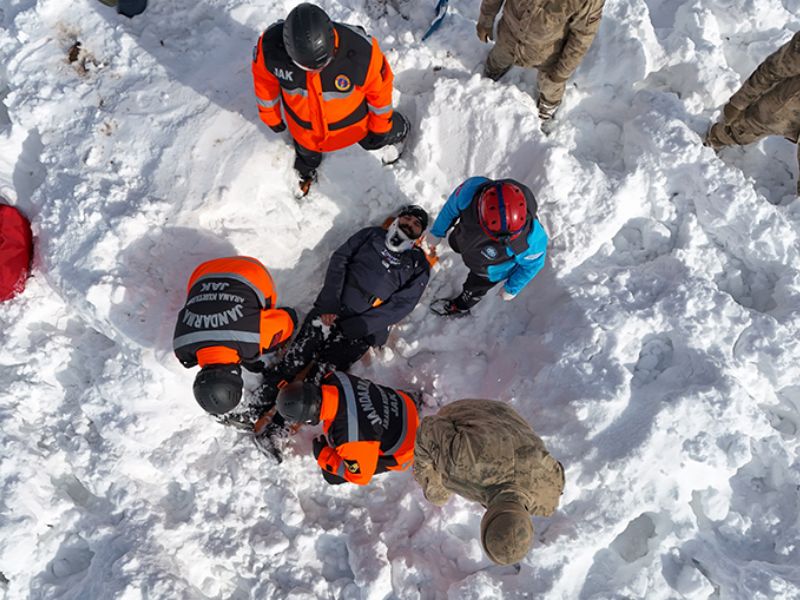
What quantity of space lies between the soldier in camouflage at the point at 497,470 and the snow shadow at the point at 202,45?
2.81 metres

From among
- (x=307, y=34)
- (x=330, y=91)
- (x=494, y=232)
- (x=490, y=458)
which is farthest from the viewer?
(x=330, y=91)

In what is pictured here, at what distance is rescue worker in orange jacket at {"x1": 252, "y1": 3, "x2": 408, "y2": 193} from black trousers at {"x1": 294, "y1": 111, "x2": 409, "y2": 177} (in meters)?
0.01

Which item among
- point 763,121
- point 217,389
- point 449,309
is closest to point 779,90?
point 763,121

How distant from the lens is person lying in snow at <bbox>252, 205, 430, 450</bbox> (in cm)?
415

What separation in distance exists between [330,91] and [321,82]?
84 mm

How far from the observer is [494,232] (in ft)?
11.1

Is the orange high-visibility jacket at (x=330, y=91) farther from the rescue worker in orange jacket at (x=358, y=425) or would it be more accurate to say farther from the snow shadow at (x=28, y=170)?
the snow shadow at (x=28, y=170)

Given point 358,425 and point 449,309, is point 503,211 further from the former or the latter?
point 358,425

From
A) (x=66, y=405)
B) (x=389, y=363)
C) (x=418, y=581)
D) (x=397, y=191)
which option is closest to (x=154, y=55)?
(x=397, y=191)

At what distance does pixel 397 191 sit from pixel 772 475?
3415 mm

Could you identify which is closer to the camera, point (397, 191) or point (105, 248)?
point (105, 248)

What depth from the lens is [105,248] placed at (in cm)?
391

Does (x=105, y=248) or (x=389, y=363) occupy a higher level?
(x=105, y=248)

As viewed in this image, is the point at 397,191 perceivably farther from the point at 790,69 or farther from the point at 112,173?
the point at 790,69
